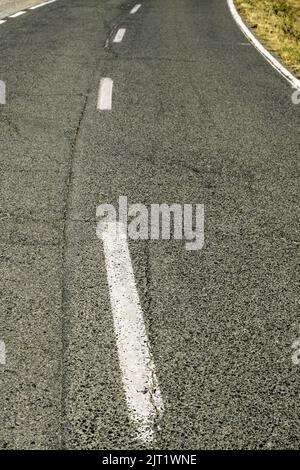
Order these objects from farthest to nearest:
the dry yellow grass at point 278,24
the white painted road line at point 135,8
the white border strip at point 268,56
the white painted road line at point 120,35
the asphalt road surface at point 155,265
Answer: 1. the white painted road line at point 135,8
2. the white painted road line at point 120,35
3. the dry yellow grass at point 278,24
4. the white border strip at point 268,56
5. the asphalt road surface at point 155,265

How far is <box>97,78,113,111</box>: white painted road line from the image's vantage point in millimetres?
7566

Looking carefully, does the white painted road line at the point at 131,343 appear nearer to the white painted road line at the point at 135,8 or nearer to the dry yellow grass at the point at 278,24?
the dry yellow grass at the point at 278,24

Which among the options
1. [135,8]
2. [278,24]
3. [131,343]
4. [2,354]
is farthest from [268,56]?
[2,354]

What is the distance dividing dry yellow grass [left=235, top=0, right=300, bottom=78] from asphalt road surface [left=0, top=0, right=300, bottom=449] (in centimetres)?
353

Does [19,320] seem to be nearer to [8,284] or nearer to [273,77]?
[8,284]

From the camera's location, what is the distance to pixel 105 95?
807 centimetres

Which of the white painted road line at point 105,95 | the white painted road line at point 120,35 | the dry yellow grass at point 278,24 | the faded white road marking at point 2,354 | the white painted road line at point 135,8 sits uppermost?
the faded white road marking at point 2,354

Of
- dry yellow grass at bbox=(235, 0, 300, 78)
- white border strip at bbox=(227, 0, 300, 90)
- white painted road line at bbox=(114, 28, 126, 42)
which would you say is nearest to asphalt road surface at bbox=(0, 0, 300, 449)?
white border strip at bbox=(227, 0, 300, 90)

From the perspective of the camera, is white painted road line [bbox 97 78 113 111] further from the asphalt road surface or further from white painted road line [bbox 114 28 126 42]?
white painted road line [bbox 114 28 126 42]

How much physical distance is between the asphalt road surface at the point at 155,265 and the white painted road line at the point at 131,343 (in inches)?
1.1

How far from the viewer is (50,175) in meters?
5.30

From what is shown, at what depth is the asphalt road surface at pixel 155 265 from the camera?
2.69 m

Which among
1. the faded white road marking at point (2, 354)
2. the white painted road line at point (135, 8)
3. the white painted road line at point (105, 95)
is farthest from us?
the white painted road line at point (135, 8)

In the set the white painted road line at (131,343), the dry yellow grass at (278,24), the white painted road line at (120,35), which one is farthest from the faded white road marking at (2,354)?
the white painted road line at (120,35)
